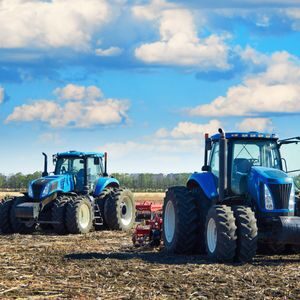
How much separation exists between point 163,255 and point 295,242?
119 inches

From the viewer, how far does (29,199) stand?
80.3 ft

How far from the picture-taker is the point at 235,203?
51.4 feet

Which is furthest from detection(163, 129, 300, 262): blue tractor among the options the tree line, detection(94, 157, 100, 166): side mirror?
the tree line

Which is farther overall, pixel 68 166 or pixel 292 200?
pixel 68 166

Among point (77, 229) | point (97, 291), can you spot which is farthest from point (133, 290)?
point (77, 229)

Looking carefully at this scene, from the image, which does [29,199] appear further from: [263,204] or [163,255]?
[263,204]

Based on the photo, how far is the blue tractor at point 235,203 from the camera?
560 inches

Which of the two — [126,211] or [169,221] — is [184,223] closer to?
[169,221]

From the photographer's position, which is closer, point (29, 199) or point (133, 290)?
point (133, 290)

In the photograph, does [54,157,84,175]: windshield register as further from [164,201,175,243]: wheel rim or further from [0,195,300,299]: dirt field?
[164,201,175,243]: wheel rim

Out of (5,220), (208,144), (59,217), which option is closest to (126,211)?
(59,217)

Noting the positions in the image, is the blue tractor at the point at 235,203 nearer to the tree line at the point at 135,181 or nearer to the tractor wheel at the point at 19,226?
the tractor wheel at the point at 19,226

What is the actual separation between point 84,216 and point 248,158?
30.3 feet

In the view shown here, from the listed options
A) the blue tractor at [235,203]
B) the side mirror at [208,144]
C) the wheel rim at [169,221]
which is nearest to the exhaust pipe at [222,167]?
the blue tractor at [235,203]
